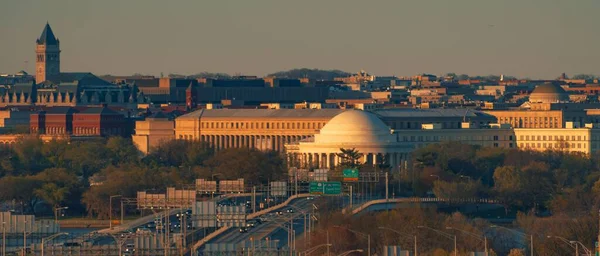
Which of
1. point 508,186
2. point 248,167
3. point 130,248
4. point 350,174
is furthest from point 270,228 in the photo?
point 248,167

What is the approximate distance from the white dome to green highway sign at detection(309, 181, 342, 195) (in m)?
40.5

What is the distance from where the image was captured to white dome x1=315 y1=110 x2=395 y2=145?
183125 millimetres

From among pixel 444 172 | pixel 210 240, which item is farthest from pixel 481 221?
pixel 444 172

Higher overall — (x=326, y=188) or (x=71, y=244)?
(x=326, y=188)

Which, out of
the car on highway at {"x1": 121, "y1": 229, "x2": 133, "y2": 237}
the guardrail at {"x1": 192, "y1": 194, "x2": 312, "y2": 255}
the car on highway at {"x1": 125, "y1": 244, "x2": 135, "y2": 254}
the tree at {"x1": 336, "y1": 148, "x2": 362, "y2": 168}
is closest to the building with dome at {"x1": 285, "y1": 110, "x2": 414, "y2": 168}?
the tree at {"x1": 336, "y1": 148, "x2": 362, "y2": 168}

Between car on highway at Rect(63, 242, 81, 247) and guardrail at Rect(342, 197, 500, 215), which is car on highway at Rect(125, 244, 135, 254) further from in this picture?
guardrail at Rect(342, 197, 500, 215)

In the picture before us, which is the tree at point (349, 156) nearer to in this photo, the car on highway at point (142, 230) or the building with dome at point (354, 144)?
the building with dome at point (354, 144)

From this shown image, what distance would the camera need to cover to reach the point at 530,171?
516ft

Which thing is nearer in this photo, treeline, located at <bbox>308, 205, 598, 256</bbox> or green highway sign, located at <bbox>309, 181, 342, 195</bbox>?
treeline, located at <bbox>308, 205, 598, 256</bbox>

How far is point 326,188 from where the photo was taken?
5531 inches

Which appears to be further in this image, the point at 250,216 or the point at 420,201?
the point at 420,201

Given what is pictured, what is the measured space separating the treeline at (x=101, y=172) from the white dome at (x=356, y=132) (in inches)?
168

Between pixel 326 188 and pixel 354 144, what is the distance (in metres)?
41.1

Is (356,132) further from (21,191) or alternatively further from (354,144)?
(21,191)
